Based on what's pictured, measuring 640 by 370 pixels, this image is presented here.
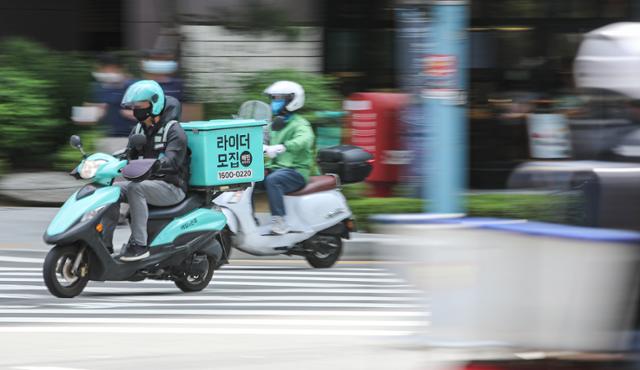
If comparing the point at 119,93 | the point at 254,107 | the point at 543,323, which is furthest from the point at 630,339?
the point at 119,93

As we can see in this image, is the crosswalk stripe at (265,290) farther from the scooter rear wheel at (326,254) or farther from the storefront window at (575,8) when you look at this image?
the storefront window at (575,8)

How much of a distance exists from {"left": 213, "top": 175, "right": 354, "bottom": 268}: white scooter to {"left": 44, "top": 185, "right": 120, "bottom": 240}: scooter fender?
1.85 metres

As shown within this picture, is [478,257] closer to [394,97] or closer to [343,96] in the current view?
[394,97]

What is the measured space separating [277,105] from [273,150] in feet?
1.40

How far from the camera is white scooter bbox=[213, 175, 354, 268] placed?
1120cm

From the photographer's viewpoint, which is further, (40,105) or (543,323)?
(40,105)

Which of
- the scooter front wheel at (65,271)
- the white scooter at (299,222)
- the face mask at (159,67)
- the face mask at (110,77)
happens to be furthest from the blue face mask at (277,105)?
the face mask at (110,77)

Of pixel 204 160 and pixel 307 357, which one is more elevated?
pixel 204 160

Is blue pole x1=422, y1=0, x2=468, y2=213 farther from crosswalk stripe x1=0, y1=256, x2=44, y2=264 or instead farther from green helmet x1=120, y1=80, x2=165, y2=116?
crosswalk stripe x1=0, y1=256, x2=44, y2=264

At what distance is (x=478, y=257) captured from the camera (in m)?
5.10

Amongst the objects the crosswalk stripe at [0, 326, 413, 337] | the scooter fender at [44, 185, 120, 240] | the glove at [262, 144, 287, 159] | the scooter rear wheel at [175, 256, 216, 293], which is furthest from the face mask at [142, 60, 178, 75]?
the crosswalk stripe at [0, 326, 413, 337]

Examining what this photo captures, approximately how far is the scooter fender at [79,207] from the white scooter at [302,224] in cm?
185

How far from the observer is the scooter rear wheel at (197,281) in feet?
32.9

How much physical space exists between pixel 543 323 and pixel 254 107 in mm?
6866
